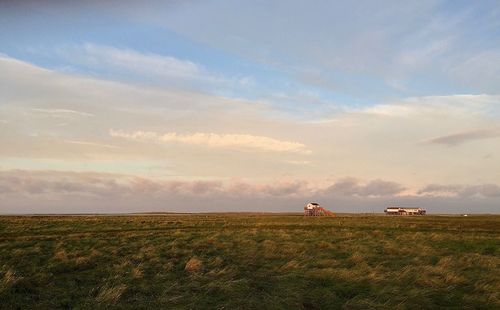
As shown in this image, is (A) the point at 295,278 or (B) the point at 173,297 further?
(A) the point at 295,278

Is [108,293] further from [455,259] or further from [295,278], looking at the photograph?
[455,259]

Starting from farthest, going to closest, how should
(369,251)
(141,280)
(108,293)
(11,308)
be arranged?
(369,251), (141,280), (108,293), (11,308)

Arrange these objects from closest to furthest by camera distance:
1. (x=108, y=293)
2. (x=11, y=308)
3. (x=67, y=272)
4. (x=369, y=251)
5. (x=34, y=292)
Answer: (x=11, y=308)
(x=108, y=293)
(x=34, y=292)
(x=67, y=272)
(x=369, y=251)

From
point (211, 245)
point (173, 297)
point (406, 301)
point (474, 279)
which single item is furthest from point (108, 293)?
point (211, 245)

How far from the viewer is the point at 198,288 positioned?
44.6 ft

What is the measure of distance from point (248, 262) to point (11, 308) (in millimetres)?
10118

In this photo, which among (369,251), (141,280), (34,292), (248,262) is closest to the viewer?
(34,292)

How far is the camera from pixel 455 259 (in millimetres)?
20328

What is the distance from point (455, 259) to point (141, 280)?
14583mm

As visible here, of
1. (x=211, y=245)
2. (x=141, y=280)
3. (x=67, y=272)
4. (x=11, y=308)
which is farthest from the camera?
(x=211, y=245)

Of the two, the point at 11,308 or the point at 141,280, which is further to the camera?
the point at 141,280

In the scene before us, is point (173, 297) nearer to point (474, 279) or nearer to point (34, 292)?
point (34, 292)

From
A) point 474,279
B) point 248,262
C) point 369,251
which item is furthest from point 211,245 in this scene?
point 474,279

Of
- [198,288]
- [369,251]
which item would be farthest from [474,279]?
[198,288]
